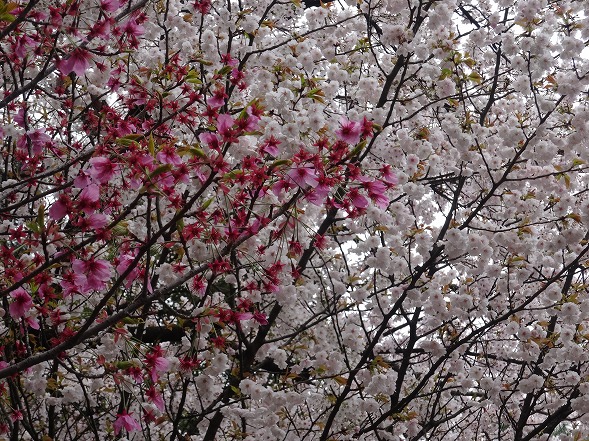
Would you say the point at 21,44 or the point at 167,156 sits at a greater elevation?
the point at 21,44

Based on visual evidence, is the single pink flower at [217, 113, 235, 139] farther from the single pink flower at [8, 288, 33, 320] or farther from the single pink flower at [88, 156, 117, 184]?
the single pink flower at [8, 288, 33, 320]

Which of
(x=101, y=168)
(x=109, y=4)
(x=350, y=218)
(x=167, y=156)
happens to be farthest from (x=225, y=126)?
(x=350, y=218)

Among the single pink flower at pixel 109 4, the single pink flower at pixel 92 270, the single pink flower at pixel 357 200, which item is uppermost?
the single pink flower at pixel 109 4

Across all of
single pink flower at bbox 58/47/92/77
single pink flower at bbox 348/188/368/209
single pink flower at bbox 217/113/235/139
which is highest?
single pink flower at bbox 58/47/92/77

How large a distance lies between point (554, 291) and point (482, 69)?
1.67 m

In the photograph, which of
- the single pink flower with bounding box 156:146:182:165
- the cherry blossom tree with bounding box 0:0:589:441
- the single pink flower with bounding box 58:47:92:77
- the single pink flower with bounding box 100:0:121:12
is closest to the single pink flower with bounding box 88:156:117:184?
the single pink flower with bounding box 156:146:182:165

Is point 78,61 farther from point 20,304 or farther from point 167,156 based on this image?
point 20,304

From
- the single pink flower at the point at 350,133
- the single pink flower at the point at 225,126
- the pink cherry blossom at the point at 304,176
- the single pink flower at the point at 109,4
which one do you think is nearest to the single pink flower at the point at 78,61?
the single pink flower at the point at 109,4

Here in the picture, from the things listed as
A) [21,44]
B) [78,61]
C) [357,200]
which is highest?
[21,44]

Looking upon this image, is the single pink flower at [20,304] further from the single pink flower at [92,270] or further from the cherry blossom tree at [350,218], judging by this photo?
the cherry blossom tree at [350,218]

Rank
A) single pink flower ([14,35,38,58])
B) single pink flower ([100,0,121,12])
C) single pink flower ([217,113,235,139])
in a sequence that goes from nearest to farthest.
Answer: single pink flower ([217,113,235,139])
single pink flower ([100,0,121,12])
single pink flower ([14,35,38,58])

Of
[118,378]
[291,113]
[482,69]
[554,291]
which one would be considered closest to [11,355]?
[118,378]

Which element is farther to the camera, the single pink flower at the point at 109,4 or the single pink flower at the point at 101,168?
the single pink flower at the point at 109,4

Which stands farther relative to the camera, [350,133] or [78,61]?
[350,133]
